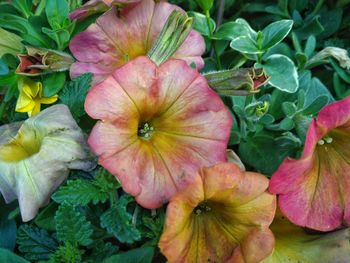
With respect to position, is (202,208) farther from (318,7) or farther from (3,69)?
(318,7)

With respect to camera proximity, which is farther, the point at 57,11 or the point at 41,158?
the point at 57,11

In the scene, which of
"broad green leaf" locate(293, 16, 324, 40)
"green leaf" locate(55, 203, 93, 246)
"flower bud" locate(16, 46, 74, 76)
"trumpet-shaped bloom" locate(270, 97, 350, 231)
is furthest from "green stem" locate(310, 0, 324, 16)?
"green leaf" locate(55, 203, 93, 246)

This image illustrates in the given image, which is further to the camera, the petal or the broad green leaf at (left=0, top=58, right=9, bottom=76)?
the broad green leaf at (left=0, top=58, right=9, bottom=76)

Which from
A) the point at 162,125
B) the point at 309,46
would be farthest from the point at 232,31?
the point at 162,125

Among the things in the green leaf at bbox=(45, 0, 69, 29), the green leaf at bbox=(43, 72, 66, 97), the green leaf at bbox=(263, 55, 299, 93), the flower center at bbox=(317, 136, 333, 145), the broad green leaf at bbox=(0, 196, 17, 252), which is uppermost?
the green leaf at bbox=(45, 0, 69, 29)

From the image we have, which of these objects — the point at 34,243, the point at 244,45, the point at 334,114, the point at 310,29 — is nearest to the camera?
the point at 334,114

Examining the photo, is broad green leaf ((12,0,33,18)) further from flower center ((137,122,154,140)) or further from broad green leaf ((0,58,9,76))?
flower center ((137,122,154,140))

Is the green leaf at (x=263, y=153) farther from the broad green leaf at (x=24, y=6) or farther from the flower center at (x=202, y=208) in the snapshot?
the broad green leaf at (x=24, y=6)

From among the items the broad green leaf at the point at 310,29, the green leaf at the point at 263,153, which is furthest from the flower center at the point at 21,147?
the broad green leaf at the point at 310,29

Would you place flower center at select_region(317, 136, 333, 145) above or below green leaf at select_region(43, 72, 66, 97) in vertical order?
below
